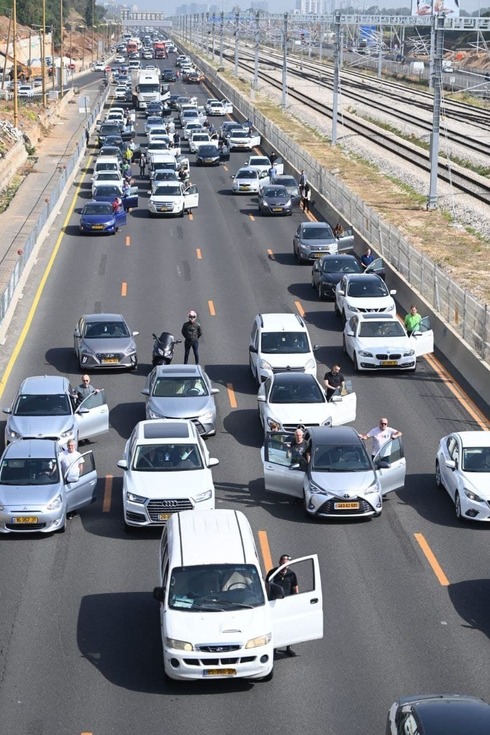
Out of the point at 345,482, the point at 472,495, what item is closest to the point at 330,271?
the point at 345,482

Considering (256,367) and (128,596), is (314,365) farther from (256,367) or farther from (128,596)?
(128,596)

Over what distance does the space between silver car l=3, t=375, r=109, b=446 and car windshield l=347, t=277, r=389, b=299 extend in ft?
40.7

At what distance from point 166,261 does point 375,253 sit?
304 inches

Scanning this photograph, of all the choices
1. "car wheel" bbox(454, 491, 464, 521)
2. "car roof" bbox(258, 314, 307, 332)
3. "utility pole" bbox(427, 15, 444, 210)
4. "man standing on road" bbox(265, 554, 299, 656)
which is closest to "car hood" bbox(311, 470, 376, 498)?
"car wheel" bbox(454, 491, 464, 521)

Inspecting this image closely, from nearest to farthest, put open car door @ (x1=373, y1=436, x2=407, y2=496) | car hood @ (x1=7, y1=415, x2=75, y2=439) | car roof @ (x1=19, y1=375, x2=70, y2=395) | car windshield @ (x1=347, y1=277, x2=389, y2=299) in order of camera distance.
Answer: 1. open car door @ (x1=373, y1=436, x2=407, y2=496)
2. car hood @ (x1=7, y1=415, x2=75, y2=439)
3. car roof @ (x1=19, y1=375, x2=70, y2=395)
4. car windshield @ (x1=347, y1=277, x2=389, y2=299)

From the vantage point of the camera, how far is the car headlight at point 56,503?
21.3 meters

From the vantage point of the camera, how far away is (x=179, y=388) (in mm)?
28078

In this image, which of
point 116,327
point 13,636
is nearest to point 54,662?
point 13,636

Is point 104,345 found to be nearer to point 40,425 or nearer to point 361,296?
point 40,425

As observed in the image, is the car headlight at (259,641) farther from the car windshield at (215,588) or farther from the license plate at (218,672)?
the car windshield at (215,588)

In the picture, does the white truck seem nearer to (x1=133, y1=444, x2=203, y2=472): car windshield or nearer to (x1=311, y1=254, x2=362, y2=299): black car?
(x1=311, y1=254, x2=362, y2=299): black car

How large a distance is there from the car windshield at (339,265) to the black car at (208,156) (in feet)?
108

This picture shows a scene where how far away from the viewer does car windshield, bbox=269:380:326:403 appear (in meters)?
27.3

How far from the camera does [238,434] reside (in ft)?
91.0
